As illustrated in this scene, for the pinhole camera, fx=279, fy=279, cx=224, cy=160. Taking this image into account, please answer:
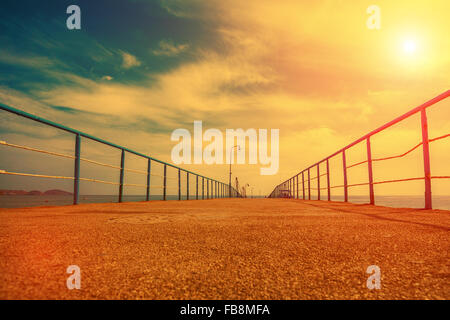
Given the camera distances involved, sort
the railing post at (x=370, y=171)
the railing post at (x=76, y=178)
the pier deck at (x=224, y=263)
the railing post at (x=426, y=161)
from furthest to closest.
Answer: the railing post at (x=370, y=171) → the railing post at (x=76, y=178) → the railing post at (x=426, y=161) → the pier deck at (x=224, y=263)

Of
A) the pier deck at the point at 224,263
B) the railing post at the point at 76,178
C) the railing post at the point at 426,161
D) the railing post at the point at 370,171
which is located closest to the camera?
the pier deck at the point at 224,263

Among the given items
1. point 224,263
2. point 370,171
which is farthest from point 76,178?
point 370,171

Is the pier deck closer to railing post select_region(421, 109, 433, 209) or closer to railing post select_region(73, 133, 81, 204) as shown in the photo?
railing post select_region(421, 109, 433, 209)

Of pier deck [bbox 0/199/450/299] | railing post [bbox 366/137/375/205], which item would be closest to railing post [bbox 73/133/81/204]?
pier deck [bbox 0/199/450/299]

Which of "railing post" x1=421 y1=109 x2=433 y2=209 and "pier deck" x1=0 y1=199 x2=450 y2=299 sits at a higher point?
"railing post" x1=421 y1=109 x2=433 y2=209

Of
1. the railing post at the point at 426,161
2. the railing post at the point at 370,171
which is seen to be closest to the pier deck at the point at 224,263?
the railing post at the point at 426,161

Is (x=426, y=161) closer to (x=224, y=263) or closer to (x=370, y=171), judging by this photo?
(x=370, y=171)

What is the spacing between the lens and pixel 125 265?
1.29 meters

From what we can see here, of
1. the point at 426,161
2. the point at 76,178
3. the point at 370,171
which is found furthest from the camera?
the point at 370,171

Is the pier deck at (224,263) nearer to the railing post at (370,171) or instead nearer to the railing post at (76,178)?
the railing post at (76,178)

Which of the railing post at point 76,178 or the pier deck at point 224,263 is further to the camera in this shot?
the railing post at point 76,178
